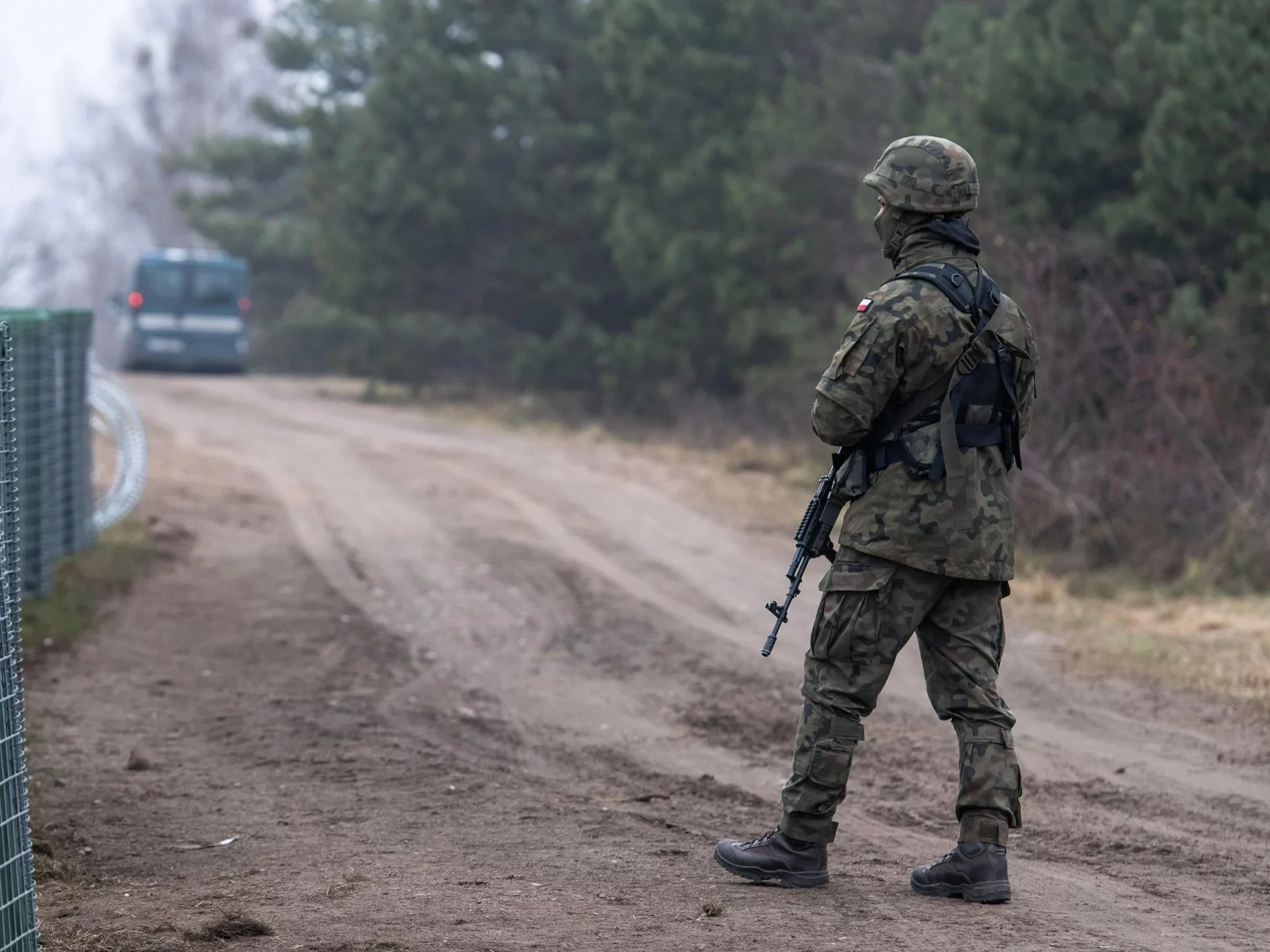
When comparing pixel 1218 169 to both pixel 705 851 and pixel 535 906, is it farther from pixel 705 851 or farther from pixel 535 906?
pixel 535 906

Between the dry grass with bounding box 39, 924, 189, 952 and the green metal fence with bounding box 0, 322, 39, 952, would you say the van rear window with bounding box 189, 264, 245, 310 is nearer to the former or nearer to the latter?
the dry grass with bounding box 39, 924, 189, 952

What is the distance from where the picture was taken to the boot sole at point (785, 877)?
4.57 meters

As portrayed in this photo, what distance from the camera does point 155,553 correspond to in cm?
1177

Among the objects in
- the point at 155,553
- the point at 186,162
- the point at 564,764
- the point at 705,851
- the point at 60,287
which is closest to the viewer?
the point at 705,851

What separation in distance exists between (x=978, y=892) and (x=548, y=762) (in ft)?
8.42

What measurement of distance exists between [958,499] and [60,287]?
7877 cm

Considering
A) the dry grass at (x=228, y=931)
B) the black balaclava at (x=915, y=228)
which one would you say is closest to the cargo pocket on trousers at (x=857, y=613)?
the black balaclava at (x=915, y=228)

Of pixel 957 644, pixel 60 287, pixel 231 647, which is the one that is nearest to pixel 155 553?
pixel 231 647

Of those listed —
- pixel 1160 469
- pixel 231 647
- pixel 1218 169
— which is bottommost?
pixel 231 647

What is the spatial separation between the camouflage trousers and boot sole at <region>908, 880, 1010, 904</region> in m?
0.13

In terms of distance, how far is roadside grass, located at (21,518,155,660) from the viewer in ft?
29.8

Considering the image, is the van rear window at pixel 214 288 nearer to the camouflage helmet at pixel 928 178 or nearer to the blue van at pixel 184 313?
the blue van at pixel 184 313

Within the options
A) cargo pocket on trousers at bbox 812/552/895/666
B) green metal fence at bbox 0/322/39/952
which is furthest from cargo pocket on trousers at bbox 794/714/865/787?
green metal fence at bbox 0/322/39/952

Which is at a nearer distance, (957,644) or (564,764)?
(957,644)
